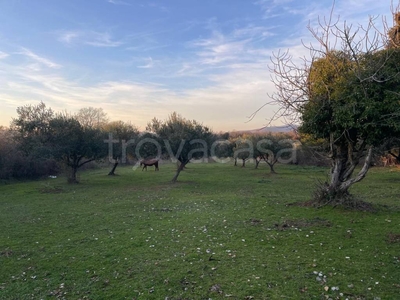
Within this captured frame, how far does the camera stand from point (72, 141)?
27359mm

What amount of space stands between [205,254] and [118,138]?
29.2 metres

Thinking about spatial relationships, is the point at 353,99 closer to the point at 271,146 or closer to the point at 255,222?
the point at 255,222

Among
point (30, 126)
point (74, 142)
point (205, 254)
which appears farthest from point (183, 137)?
point (205, 254)

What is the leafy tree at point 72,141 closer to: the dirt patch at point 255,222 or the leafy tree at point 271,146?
the leafy tree at point 271,146

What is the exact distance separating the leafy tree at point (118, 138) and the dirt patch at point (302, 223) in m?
24.8

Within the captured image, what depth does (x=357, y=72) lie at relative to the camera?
998 cm

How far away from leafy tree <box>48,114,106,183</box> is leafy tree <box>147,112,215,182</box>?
232 inches

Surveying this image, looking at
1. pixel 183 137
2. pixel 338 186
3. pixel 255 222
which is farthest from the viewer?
pixel 183 137

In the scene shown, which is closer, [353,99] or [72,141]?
[353,99]

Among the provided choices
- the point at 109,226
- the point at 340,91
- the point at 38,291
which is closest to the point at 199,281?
the point at 38,291

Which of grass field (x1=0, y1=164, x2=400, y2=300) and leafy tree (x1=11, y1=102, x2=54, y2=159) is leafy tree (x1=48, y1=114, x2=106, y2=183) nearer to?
leafy tree (x1=11, y1=102, x2=54, y2=159)

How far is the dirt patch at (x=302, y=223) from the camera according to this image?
970 cm

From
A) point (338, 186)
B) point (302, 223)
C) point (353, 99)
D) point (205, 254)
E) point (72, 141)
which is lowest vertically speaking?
point (205, 254)

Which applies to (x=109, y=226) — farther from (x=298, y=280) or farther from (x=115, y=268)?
(x=298, y=280)
